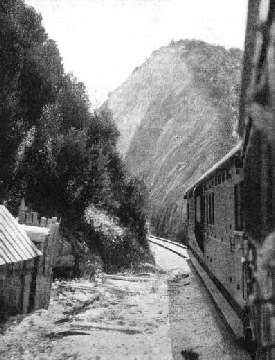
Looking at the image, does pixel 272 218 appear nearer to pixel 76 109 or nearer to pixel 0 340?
pixel 0 340

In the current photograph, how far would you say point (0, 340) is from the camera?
19.9 ft

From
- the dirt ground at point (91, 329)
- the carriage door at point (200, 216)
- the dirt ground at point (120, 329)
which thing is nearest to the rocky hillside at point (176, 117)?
the carriage door at point (200, 216)

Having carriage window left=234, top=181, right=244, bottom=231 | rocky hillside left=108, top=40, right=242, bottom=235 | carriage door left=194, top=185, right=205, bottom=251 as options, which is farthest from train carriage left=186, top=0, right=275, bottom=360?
rocky hillside left=108, top=40, right=242, bottom=235

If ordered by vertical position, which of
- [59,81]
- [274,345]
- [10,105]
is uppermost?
[59,81]

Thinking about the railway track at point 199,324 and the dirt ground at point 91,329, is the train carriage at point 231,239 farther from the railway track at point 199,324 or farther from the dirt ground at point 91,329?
the dirt ground at point 91,329

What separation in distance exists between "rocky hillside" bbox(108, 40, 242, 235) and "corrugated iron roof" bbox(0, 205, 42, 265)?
72.5 feet

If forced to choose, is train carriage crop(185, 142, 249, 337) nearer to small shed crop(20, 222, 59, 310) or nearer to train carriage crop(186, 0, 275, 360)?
train carriage crop(186, 0, 275, 360)

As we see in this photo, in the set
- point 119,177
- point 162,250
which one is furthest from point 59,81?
point 162,250

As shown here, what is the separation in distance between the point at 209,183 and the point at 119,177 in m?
12.7

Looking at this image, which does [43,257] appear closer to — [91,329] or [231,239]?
[91,329]

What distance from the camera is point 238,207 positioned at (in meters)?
5.15

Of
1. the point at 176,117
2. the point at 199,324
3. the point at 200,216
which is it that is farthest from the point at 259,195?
the point at 176,117

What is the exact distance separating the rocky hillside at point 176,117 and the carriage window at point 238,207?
2320cm

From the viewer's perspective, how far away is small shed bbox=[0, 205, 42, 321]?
248 inches
